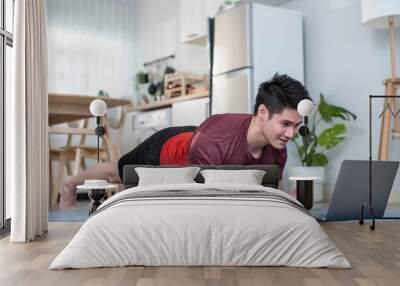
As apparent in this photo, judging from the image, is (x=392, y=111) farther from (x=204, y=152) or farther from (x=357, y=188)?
(x=204, y=152)

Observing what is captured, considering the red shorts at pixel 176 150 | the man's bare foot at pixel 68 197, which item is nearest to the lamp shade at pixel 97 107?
the red shorts at pixel 176 150

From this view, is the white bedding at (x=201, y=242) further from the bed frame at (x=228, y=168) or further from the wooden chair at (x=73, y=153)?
the wooden chair at (x=73, y=153)

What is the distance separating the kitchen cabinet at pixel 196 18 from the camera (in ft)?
23.3

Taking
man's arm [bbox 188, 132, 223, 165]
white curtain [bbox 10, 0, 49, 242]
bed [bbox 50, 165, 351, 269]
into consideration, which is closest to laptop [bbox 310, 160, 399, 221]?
man's arm [bbox 188, 132, 223, 165]

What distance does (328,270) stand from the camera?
9.00 ft

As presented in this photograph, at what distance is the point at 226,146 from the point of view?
4949 mm

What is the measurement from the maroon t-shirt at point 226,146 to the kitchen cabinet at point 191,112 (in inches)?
67.0

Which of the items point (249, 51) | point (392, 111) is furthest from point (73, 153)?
point (392, 111)

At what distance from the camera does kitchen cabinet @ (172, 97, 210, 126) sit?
22.5ft

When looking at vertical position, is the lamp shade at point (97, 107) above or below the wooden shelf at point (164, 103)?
below

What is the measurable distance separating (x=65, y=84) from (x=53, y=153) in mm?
1600

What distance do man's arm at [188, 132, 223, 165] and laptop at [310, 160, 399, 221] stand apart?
987 millimetres

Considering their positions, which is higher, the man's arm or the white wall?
the white wall

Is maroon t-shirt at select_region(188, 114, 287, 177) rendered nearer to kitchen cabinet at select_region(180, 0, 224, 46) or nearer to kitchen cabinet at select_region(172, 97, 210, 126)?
kitchen cabinet at select_region(172, 97, 210, 126)
